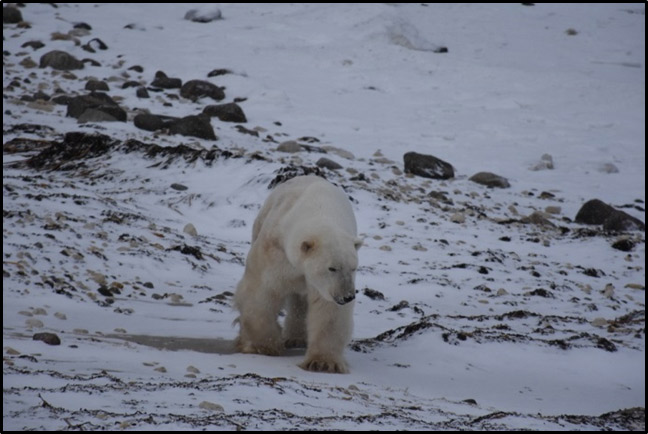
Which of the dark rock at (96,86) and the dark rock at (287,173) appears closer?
the dark rock at (287,173)

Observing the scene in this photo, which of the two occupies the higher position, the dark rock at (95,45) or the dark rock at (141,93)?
the dark rock at (95,45)

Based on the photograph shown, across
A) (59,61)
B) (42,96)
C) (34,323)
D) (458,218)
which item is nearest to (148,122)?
(42,96)

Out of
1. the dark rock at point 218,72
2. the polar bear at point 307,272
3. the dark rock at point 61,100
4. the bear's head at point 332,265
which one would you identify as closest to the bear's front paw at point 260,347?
the polar bear at point 307,272

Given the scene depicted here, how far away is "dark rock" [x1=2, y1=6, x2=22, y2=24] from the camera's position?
67.6ft

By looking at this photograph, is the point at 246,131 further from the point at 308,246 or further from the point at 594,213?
the point at 308,246

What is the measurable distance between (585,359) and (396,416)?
2700mm

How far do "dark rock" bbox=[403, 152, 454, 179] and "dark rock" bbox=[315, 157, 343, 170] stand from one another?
1307 mm

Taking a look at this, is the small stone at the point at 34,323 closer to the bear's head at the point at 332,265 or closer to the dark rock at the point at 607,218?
the bear's head at the point at 332,265

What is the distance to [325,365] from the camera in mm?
4805

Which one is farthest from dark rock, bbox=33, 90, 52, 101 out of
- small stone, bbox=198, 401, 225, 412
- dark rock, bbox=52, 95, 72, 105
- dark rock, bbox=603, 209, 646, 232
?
small stone, bbox=198, 401, 225, 412

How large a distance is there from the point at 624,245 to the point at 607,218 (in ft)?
4.34

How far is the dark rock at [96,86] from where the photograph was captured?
54.0ft

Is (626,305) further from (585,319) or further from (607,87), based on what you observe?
(607,87)

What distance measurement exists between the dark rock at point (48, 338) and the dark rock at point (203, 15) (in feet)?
67.1
